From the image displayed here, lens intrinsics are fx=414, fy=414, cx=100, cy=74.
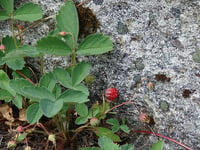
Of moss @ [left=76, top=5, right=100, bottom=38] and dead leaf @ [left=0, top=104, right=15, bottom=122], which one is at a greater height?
moss @ [left=76, top=5, right=100, bottom=38]

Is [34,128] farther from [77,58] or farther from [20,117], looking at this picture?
[77,58]

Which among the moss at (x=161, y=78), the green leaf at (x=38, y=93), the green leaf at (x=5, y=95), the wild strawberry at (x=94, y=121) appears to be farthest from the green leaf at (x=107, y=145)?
the green leaf at (x=5, y=95)

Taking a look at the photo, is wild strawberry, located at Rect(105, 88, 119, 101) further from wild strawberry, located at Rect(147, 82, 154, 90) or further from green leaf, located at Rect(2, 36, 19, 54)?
green leaf, located at Rect(2, 36, 19, 54)

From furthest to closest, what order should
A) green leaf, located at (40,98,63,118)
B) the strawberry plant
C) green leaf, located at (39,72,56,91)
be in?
green leaf, located at (39,72,56,91)
the strawberry plant
green leaf, located at (40,98,63,118)

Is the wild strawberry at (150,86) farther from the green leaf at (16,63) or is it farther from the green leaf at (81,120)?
the green leaf at (16,63)

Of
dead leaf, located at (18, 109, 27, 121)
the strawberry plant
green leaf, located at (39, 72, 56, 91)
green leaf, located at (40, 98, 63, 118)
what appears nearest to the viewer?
green leaf, located at (40, 98, 63, 118)

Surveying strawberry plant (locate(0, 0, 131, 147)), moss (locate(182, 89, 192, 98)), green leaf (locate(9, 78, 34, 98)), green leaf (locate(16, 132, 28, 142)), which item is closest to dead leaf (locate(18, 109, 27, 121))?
strawberry plant (locate(0, 0, 131, 147))
